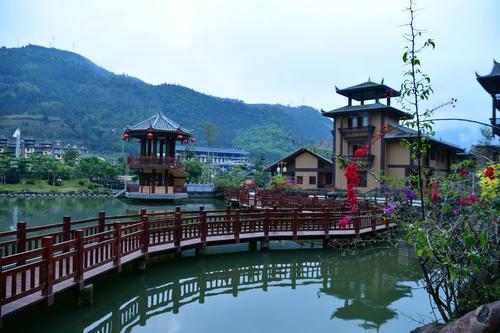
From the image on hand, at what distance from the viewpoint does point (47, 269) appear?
644cm

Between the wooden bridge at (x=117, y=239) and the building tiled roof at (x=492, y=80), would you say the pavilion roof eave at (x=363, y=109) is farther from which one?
the wooden bridge at (x=117, y=239)

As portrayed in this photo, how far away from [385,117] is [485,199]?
2864 cm

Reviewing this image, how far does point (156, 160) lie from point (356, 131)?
55.7ft

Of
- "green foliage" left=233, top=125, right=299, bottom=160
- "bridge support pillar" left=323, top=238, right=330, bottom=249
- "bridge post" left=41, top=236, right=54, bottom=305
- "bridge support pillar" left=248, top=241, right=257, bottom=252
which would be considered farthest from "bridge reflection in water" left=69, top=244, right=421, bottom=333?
"green foliage" left=233, top=125, right=299, bottom=160

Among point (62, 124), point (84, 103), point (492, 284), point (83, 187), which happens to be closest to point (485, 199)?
point (492, 284)

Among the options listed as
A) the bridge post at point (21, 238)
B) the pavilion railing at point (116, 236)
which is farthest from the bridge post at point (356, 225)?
the bridge post at point (21, 238)

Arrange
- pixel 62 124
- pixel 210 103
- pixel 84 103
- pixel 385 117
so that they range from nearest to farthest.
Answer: pixel 385 117 < pixel 62 124 < pixel 84 103 < pixel 210 103

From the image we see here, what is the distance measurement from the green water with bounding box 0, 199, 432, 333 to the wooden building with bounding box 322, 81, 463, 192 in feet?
65.9

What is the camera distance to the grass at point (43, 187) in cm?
4434

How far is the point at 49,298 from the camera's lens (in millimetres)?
6422

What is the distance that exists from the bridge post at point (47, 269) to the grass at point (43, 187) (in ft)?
137

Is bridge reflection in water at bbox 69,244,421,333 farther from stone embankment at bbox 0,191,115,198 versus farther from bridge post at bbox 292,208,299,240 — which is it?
stone embankment at bbox 0,191,115,198

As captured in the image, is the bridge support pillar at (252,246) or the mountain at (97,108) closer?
the bridge support pillar at (252,246)

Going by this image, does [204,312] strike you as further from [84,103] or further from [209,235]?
[84,103]
